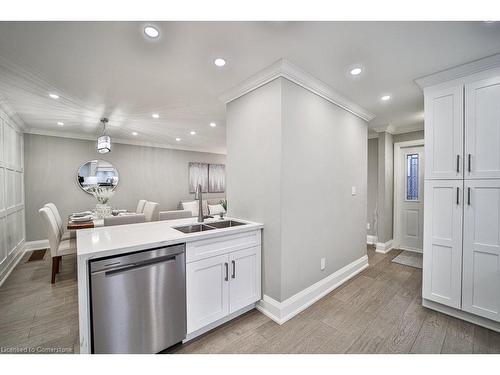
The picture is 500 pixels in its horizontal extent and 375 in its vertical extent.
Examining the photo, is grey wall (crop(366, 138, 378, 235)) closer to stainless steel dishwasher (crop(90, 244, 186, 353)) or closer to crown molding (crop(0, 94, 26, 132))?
stainless steel dishwasher (crop(90, 244, 186, 353))

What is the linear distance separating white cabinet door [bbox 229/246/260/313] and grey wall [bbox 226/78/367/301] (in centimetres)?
11

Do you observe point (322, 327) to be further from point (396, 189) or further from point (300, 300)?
point (396, 189)

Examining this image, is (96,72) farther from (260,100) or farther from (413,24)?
Result: (413,24)

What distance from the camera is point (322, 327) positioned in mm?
1820

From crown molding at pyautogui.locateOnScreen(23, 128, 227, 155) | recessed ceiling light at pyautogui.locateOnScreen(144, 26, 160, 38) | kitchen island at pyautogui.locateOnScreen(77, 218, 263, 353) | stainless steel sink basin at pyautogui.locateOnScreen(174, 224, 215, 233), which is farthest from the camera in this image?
crown molding at pyautogui.locateOnScreen(23, 128, 227, 155)

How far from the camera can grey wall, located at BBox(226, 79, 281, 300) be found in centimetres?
197

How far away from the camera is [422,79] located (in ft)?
6.91

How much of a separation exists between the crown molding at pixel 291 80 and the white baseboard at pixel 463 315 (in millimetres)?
2464

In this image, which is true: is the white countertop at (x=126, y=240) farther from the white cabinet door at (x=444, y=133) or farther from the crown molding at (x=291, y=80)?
the white cabinet door at (x=444, y=133)

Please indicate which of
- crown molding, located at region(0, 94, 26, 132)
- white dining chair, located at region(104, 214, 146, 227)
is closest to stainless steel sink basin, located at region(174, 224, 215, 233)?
white dining chair, located at region(104, 214, 146, 227)

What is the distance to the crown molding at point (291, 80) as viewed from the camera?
1.89 meters

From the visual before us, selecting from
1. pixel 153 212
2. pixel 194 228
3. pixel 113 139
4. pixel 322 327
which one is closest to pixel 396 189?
pixel 322 327

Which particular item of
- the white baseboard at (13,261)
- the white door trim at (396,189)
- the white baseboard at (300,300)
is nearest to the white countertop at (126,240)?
the white baseboard at (300,300)
